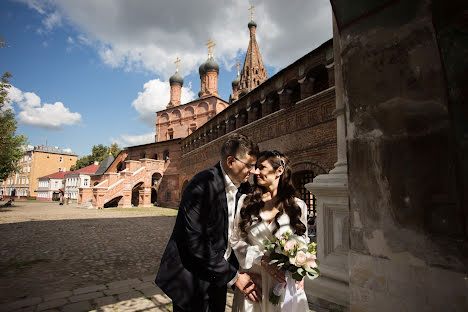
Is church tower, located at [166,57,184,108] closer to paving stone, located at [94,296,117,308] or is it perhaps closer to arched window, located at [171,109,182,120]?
arched window, located at [171,109,182,120]

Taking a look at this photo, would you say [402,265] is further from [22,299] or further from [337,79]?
[22,299]

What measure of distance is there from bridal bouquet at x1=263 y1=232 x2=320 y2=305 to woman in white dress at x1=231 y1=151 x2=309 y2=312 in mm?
110

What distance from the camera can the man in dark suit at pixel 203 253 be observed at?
178 centimetres

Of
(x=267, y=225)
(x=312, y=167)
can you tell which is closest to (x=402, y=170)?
(x=267, y=225)

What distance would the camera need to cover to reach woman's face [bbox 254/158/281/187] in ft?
7.05

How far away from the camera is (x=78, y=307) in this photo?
3312 mm

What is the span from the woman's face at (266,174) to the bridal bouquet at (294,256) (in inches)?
19.0

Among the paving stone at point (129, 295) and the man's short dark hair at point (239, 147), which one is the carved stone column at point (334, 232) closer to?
the man's short dark hair at point (239, 147)

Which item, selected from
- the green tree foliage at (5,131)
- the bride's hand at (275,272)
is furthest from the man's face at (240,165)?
the green tree foliage at (5,131)

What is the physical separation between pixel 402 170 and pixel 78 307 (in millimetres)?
4183

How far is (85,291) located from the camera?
386cm

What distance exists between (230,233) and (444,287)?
1.43m

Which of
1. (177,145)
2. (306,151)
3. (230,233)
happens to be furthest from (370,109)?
(177,145)

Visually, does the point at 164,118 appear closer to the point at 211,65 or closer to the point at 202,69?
the point at 202,69
